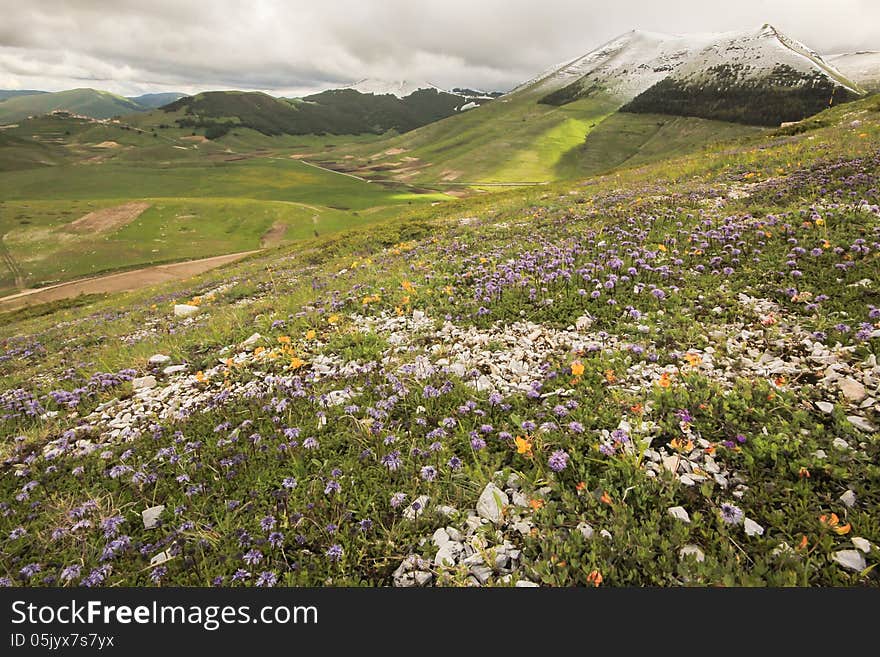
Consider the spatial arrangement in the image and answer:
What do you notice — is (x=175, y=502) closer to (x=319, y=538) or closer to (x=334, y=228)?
(x=319, y=538)

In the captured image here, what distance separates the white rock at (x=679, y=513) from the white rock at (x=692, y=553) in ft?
0.84

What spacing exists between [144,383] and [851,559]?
10956 millimetres

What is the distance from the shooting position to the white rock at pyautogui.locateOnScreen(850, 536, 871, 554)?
3568 millimetres

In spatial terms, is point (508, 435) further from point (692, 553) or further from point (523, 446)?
point (692, 553)

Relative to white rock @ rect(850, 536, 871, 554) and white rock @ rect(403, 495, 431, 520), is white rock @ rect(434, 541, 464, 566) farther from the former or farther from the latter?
white rock @ rect(850, 536, 871, 554)

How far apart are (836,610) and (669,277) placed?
7.07 m

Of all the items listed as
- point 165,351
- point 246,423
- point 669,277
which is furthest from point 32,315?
point 669,277

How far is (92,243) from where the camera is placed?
3703 inches

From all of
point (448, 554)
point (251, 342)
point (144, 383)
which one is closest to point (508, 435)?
point (448, 554)

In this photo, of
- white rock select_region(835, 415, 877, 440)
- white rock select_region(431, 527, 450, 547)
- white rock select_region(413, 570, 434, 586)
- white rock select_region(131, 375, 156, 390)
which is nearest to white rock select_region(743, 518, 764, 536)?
white rock select_region(835, 415, 877, 440)

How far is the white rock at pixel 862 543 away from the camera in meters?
3.57

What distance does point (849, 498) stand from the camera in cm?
401

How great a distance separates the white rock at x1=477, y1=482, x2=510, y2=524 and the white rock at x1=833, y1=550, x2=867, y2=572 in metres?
2.96

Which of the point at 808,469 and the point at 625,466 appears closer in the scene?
the point at 808,469
